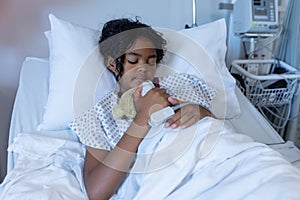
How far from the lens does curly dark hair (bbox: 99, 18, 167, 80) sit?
1.24m

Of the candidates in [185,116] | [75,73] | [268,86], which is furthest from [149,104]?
[268,86]

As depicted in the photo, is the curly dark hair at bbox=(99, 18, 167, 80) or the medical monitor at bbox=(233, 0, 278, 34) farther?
the medical monitor at bbox=(233, 0, 278, 34)

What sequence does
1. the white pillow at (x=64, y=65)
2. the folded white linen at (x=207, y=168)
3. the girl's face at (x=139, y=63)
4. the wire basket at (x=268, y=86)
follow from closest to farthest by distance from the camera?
1. the folded white linen at (x=207, y=168)
2. the girl's face at (x=139, y=63)
3. the white pillow at (x=64, y=65)
4. the wire basket at (x=268, y=86)

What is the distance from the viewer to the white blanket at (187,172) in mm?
756

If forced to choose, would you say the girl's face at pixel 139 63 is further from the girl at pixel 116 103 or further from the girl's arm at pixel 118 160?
the girl's arm at pixel 118 160

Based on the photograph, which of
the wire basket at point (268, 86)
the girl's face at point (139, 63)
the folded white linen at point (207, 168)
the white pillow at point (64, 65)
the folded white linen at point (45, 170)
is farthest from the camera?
the wire basket at point (268, 86)

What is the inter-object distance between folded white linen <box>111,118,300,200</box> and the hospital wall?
1084 mm

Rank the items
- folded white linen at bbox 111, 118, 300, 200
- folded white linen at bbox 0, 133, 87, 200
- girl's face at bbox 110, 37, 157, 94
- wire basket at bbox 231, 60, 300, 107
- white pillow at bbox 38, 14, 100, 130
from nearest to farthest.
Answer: folded white linen at bbox 111, 118, 300, 200, folded white linen at bbox 0, 133, 87, 200, girl's face at bbox 110, 37, 157, 94, white pillow at bbox 38, 14, 100, 130, wire basket at bbox 231, 60, 300, 107

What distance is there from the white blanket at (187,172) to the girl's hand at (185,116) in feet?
0.07

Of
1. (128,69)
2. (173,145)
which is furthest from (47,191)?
(128,69)

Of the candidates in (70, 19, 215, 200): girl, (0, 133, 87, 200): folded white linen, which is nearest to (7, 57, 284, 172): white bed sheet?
(0, 133, 87, 200): folded white linen

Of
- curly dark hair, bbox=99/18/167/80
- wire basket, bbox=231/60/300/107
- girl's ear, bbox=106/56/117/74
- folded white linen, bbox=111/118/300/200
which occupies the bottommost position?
wire basket, bbox=231/60/300/107

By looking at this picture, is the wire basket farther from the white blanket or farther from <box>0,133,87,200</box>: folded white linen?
<box>0,133,87,200</box>: folded white linen

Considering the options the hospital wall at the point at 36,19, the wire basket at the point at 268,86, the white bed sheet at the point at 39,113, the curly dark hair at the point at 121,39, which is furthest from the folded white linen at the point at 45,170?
the wire basket at the point at 268,86
